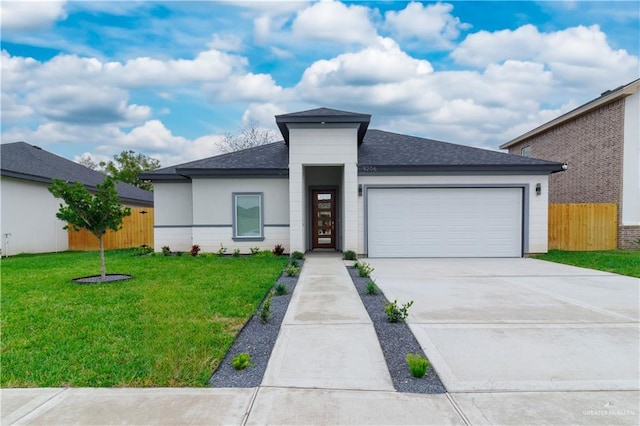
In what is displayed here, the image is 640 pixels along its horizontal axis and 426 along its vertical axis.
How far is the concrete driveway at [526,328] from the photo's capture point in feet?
10.8

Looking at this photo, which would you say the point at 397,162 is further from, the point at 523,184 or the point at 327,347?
the point at 327,347

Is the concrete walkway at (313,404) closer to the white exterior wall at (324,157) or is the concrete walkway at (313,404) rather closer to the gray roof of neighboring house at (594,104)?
the white exterior wall at (324,157)

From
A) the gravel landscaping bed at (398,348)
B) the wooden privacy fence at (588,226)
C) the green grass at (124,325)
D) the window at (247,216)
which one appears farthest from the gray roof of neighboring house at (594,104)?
the green grass at (124,325)

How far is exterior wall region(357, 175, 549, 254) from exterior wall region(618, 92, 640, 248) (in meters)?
4.32

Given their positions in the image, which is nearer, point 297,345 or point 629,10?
point 297,345

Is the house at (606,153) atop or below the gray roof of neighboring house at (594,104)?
below

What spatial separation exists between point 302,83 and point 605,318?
15.9 m

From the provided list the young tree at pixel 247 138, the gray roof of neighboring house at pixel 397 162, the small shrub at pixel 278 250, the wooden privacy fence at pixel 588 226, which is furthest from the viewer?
the young tree at pixel 247 138

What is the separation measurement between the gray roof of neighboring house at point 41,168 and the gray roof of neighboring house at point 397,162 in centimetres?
465

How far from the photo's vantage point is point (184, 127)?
64.6ft

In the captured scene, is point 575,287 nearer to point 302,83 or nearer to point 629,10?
point 629,10

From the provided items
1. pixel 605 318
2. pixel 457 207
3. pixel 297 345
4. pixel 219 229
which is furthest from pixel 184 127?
pixel 605 318

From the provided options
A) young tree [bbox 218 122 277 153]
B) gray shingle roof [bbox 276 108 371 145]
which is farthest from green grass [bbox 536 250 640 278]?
young tree [bbox 218 122 277 153]

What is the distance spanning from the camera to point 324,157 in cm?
1177
